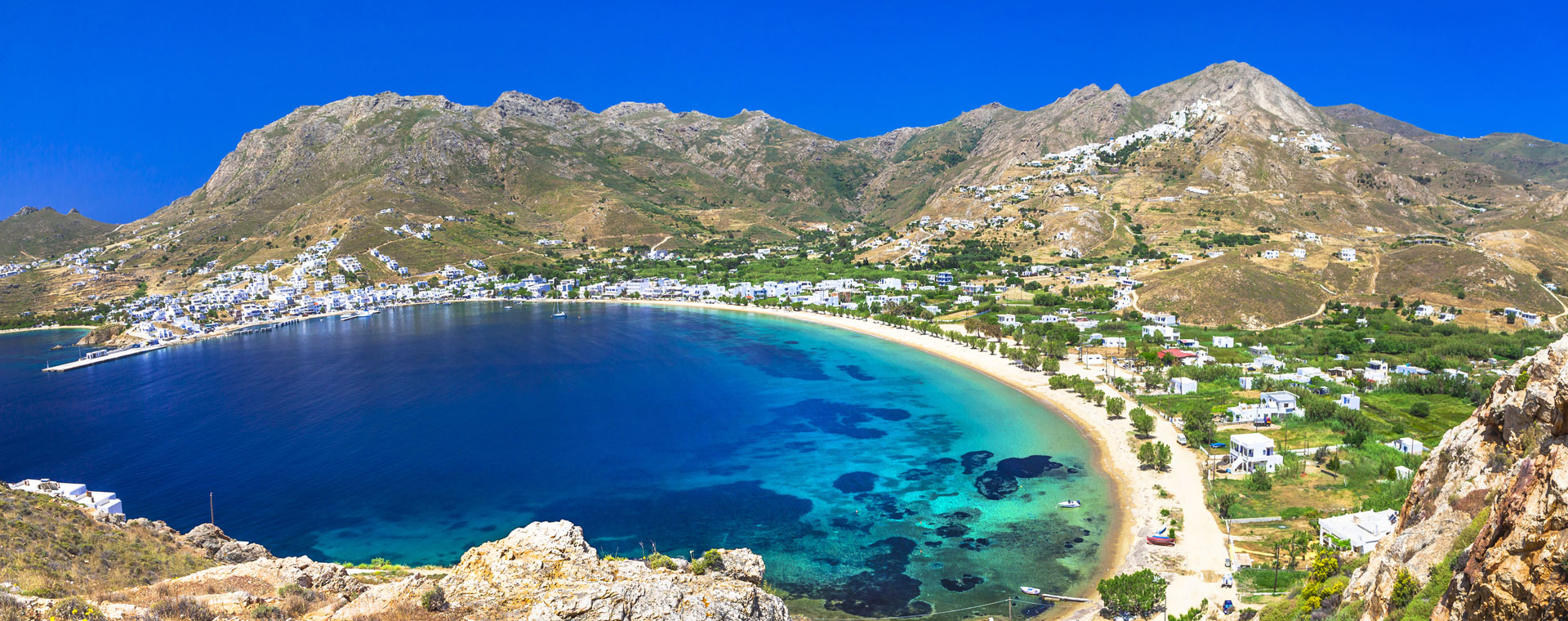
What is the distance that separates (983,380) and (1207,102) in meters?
139

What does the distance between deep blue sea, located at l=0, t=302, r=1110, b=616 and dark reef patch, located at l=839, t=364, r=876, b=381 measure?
0.42 m

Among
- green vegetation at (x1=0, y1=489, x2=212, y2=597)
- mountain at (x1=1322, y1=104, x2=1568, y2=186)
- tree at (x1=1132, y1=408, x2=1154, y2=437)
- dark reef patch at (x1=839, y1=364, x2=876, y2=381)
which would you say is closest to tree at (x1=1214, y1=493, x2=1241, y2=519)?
tree at (x1=1132, y1=408, x2=1154, y2=437)

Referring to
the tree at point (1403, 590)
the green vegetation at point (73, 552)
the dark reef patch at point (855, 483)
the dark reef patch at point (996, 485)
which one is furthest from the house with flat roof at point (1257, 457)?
the green vegetation at point (73, 552)

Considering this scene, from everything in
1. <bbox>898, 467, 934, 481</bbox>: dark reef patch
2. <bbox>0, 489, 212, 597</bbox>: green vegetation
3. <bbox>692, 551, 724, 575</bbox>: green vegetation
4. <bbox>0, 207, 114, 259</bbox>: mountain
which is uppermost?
<bbox>0, 207, 114, 259</bbox>: mountain

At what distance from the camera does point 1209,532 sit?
26.5m

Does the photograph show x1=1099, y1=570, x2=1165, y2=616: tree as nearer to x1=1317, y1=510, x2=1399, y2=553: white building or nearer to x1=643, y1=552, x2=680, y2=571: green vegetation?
x1=1317, y1=510, x2=1399, y2=553: white building

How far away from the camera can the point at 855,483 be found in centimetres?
3431

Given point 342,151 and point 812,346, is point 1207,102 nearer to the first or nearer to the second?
point 812,346

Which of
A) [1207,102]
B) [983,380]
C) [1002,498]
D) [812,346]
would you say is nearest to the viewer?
[1002,498]

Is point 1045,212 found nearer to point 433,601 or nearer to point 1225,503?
point 1225,503

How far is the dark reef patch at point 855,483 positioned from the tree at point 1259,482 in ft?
51.9

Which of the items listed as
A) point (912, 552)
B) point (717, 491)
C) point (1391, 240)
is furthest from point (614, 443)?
point (1391, 240)

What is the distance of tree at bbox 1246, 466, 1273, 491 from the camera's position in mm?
30031

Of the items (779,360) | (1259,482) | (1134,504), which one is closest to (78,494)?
(1134,504)
